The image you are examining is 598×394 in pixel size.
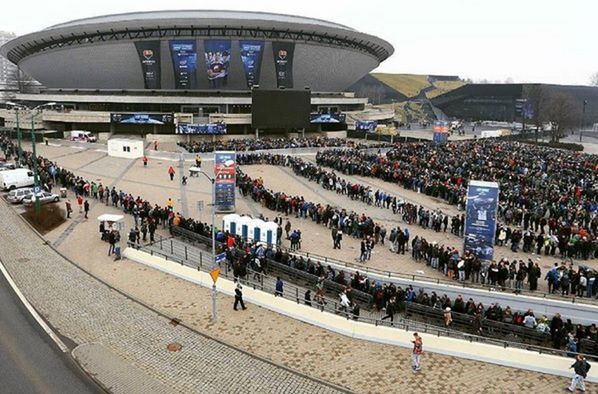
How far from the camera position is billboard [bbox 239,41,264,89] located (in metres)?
67.9

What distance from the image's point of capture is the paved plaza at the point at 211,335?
13.2 m

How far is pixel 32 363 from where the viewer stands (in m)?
13.7

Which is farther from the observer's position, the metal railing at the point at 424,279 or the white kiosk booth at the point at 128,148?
the white kiosk booth at the point at 128,148

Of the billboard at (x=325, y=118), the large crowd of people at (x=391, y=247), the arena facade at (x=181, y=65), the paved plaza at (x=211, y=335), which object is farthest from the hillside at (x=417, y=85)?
the paved plaza at (x=211, y=335)

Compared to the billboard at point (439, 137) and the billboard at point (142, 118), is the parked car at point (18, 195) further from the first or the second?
the billboard at point (439, 137)

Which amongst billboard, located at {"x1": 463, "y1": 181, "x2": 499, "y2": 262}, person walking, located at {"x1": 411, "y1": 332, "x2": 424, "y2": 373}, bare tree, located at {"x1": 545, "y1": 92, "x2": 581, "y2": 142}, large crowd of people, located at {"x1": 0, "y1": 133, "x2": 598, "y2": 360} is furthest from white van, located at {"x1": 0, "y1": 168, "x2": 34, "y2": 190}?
bare tree, located at {"x1": 545, "y1": 92, "x2": 581, "y2": 142}

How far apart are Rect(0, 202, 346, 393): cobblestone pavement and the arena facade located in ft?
155

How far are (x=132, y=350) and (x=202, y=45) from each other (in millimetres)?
63764

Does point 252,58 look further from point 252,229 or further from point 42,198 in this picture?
point 252,229

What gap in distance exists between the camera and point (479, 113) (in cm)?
11694

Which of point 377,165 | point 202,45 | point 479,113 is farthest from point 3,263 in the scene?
point 479,113

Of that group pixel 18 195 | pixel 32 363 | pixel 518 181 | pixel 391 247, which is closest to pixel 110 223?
pixel 18 195

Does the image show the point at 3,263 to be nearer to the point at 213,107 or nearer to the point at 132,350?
the point at 132,350

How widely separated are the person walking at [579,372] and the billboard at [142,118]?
59.1 meters
